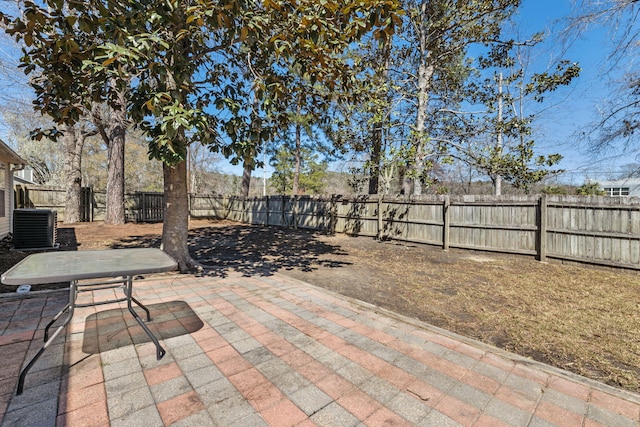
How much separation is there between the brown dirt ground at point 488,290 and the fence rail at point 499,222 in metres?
0.37

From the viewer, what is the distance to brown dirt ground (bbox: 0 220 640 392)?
2672 millimetres

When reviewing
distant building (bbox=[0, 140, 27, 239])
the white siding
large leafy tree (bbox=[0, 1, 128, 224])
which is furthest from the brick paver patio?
the white siding

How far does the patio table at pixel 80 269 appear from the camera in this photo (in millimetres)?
1776

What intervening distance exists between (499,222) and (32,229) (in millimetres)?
11013

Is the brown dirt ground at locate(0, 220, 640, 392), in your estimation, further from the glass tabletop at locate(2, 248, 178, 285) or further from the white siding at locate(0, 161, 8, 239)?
the glass tabletop at locate(2, 248, 178, 285)

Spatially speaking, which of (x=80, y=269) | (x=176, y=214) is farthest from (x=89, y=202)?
(x=80, y=269)

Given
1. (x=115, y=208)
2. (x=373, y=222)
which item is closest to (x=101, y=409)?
(x=373, y=222)

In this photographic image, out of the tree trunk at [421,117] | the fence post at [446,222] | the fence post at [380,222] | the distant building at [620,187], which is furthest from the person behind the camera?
the distant building at [620,187]

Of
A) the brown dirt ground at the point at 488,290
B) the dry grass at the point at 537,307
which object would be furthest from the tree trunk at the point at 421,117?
the dry grass at the point at 537,307

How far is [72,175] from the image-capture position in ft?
42.5

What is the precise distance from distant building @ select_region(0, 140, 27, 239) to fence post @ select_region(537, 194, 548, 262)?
39.8 feet

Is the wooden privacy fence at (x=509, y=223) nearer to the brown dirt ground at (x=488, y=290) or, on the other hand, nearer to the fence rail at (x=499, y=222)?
the fence rail at (x=499, y=222)

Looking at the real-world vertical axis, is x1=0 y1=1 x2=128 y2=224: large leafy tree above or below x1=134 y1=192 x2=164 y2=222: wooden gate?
above

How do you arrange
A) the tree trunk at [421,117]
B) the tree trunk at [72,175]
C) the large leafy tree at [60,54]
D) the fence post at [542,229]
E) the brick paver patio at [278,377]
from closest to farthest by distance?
1. the brick paver patio at [278,377]
2. the large leafy tree at [60,54]
3. the fence post at [542,229]
4. the tree trunk at [421,117]
5. the tree trunk at [72,175]
